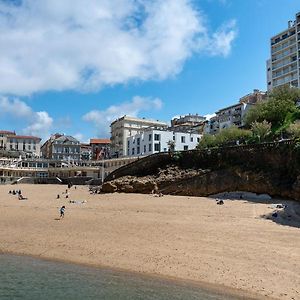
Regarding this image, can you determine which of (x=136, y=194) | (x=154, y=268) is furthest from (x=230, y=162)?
(x=154, y=268)

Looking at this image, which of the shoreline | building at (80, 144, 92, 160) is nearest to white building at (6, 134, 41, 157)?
building at (80, 144, 92, 160)

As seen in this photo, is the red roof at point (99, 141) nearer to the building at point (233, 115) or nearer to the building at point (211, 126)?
the building at point (211, 126)

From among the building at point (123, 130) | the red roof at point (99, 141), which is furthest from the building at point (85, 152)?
the building at point (123, 130)

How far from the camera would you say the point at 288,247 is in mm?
18797

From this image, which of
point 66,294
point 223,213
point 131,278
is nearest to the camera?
point 66,294

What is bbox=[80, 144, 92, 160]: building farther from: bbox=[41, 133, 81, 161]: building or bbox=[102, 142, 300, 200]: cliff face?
bbox=[102, 142, 300, 200]: cliff face

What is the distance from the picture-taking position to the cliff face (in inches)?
1459

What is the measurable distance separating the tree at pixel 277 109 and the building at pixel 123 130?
42.9 m

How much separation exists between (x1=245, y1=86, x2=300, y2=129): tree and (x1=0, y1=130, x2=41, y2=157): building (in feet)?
316

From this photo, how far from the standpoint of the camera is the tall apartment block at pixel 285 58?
95000 millimetres

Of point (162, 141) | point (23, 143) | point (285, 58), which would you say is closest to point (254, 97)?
point (285, 58)

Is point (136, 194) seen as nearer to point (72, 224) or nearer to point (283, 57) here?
point (72, 224)

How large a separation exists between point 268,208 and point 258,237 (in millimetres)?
10564

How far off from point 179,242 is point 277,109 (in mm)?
44318
